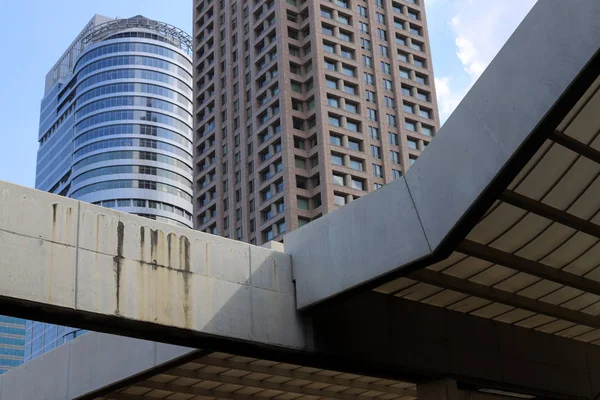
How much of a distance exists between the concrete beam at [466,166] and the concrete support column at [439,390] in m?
5.19

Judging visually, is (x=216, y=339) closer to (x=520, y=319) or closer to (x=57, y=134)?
(x=520, y=319)

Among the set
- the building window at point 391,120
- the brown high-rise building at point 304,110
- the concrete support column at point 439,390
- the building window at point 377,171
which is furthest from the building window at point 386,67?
the concrete support column at point 439,390

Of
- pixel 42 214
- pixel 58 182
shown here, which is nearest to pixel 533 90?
pixel 42 214

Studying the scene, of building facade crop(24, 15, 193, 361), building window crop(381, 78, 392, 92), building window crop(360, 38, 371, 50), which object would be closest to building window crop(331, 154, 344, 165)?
building window crop(381, 78, 392, 92)

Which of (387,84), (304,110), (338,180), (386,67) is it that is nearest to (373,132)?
(387,84)

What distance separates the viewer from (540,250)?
17.4m

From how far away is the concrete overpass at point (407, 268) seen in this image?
12953mm

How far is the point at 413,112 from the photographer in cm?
8681

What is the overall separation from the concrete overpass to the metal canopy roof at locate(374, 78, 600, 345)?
1.8 inches

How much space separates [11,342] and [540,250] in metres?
155

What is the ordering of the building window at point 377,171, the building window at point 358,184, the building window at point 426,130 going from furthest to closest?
the building window at point 426,130 < the building window at point 377,171 < the building window at point 358,184

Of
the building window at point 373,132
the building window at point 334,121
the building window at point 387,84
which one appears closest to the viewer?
the building window at point 334,121

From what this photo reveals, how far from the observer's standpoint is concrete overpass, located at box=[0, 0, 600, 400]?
12953mm

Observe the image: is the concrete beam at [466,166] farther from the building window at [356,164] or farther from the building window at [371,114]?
the building window at [371,114]
